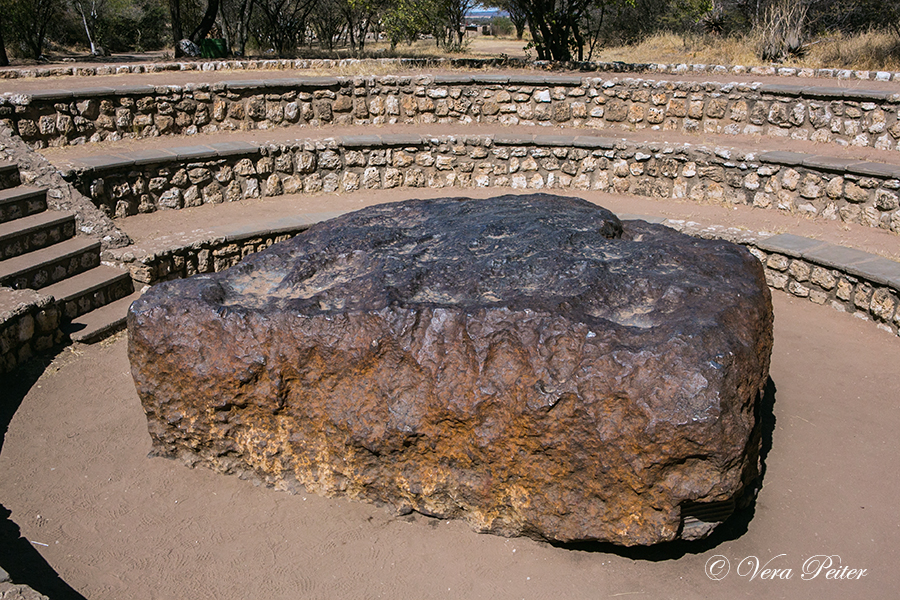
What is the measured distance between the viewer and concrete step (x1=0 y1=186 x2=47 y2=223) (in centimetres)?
548

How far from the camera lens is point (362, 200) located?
24.1 feet

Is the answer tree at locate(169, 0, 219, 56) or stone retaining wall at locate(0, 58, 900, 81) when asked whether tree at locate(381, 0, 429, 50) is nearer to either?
tree at locate(169, 0, 219, 56)

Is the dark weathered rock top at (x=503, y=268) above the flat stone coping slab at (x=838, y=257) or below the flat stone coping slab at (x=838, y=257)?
above

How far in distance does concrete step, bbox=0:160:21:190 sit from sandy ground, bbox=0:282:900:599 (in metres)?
2.70

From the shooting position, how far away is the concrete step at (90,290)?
499cm

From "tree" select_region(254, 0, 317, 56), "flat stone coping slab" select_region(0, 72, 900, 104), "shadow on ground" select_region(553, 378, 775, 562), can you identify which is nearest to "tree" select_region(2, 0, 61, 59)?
"tree" select_region(254, 0, 317, 56)

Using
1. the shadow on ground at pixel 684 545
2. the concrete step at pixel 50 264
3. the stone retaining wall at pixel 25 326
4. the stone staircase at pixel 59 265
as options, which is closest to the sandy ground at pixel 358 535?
the shadow on ground at pixel 684 545

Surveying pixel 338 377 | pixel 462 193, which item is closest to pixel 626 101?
pixel 462 193

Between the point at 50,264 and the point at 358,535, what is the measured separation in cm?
350

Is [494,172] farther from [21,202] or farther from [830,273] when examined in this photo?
→ [21,202]

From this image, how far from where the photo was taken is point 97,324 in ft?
16.1

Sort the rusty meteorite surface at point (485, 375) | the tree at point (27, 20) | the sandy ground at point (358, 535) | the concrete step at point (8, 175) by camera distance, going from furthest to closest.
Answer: the tree at point (27, 20), the concrete step at point (8, 175), the sandy ground at point (358, 535), the rusty meteorite surface at point (485, 375)

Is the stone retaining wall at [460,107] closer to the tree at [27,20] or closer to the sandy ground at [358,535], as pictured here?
the sandy ground at [358,535]

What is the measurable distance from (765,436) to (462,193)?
4564mm
